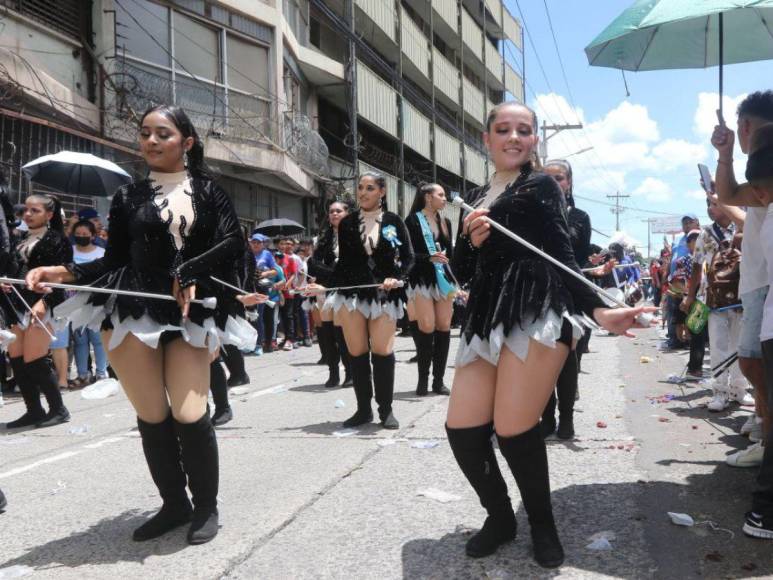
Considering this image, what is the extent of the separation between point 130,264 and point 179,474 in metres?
1.02

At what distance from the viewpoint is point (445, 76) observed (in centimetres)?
3194

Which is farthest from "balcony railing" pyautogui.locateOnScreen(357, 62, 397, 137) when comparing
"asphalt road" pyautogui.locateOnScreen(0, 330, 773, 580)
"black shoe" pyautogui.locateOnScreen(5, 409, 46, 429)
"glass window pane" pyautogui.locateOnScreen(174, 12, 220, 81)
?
"asphalt road" pyautogui.locateOnScreen(0, 330, 773, 580)

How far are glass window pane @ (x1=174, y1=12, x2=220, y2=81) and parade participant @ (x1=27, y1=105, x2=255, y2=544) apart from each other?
42.7 feet

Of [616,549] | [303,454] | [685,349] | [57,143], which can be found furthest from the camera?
[685,349]

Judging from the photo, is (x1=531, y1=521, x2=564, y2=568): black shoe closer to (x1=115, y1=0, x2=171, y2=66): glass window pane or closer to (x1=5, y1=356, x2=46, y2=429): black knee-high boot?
(x1=5, y1=356, x2=46, y2=429): black knee-high boot

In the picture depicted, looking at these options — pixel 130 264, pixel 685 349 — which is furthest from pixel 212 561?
pixel 685 349

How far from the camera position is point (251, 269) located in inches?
302

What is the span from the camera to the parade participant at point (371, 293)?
5688mm

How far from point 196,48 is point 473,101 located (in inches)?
920

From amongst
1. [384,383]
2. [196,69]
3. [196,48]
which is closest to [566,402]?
[384,383]

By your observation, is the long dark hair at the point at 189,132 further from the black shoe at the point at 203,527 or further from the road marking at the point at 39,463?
the road marking at the point at 39,463

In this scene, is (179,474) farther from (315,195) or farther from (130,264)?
(315,195)

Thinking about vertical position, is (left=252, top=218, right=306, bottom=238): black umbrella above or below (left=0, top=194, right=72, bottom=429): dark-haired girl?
above

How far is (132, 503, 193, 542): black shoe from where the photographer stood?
3.33 m
